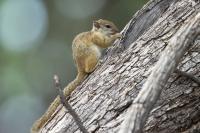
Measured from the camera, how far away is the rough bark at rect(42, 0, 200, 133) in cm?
310

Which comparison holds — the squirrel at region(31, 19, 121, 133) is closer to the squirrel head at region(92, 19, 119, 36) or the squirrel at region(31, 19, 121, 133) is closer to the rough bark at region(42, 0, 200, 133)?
the squirrel head at region(92, 19, 119, 36)

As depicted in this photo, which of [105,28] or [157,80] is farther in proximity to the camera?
[105,28]

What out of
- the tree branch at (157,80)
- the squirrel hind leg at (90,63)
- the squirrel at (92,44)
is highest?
the squirrel at (92,44)

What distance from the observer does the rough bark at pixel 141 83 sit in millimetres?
3102

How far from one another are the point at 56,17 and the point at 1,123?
1.92m

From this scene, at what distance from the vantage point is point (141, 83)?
3174 mm

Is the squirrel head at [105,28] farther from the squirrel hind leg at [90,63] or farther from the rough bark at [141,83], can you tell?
the rough bark at [141,83]

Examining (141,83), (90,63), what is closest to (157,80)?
(141,83)

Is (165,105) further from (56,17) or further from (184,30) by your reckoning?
(56,17)

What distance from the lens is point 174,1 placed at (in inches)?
135

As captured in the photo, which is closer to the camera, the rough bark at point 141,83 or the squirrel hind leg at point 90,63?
the rough bark at point 141,83

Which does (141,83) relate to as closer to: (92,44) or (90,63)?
(90,63)

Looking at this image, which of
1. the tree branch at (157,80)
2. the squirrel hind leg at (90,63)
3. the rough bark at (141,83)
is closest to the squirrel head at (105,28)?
the squirrel hind leg at (90,63)

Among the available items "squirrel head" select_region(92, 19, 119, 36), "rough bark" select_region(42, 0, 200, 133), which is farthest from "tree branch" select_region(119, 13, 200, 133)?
"squirrel head" select_region(92, 19, 119, 36)
